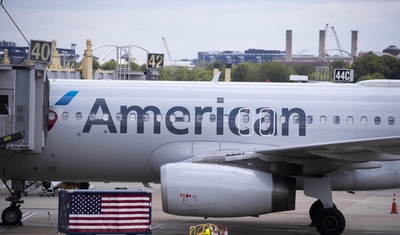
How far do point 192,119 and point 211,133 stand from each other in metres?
0.56

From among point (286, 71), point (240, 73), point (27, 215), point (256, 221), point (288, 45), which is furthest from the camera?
point (288, 45)

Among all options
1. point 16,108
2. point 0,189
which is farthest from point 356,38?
point 16,108

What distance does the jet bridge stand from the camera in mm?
20109

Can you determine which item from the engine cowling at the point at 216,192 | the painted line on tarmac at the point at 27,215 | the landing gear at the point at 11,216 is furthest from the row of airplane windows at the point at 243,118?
the painted line on tarmac at the point at 27,215

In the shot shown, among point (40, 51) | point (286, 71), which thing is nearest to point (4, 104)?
point (40, 51)

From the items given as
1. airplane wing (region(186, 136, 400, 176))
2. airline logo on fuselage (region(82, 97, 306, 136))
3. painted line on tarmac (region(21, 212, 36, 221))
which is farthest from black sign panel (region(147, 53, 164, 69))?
airplane wing (region(186, 136, 400, 176))

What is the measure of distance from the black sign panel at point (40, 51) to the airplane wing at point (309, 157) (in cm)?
409

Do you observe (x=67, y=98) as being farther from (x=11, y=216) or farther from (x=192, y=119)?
(x=11, y=216)

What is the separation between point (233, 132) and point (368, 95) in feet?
11.8

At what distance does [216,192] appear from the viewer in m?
19.1

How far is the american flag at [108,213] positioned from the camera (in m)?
17.9

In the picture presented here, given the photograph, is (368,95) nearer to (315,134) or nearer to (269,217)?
(315,134)

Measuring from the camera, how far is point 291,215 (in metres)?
25.7

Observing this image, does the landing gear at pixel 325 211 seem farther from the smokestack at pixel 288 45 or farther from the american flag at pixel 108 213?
Result: the smokestack at pixel 288 45
